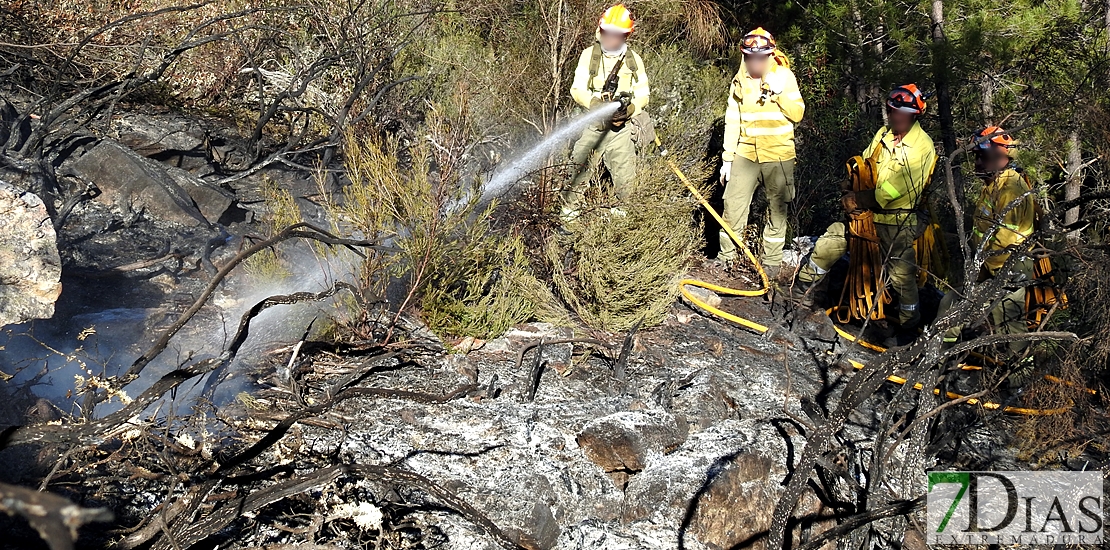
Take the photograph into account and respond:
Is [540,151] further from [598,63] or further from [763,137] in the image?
[763,137]

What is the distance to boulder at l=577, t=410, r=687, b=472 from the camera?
3.83 m

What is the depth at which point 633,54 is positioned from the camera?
5.59 metres

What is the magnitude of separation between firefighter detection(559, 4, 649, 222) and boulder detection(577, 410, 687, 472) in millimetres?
1936

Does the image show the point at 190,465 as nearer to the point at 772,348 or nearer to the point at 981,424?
the point at 772,348

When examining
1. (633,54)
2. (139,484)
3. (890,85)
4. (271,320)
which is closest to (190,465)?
(139,484)

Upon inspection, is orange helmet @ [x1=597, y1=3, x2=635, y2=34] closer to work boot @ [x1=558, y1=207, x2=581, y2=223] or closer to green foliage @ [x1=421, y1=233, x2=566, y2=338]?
work boot @ [x1=558, y1=207, x2=581, y2=223]

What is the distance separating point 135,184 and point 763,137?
4281 millimetres

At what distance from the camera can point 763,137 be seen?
18.6 ft

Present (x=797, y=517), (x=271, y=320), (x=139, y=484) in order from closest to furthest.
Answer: (x=139, y=484)
(x=797, y=517)
(x=271, y=320)

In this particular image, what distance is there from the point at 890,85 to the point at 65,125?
622cm

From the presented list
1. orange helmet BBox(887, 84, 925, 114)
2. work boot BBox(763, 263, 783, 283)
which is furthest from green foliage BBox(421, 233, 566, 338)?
orange helmet BBox(887, 84, 925, 114)

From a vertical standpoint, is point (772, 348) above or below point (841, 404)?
below

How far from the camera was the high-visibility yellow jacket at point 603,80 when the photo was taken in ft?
18.1

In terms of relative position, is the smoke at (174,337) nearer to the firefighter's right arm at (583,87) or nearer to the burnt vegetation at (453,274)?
the burnt vegetation at (453,274)
